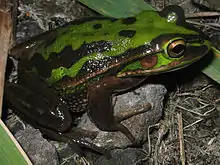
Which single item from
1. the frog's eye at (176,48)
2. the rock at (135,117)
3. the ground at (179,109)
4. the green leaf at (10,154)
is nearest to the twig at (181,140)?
the ground at (179,109)

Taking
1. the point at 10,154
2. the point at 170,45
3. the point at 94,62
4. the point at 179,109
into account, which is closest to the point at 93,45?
the point at 94,62

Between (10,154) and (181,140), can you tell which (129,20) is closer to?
(181,140)

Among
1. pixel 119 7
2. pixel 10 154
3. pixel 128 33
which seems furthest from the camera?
pixel 119 7

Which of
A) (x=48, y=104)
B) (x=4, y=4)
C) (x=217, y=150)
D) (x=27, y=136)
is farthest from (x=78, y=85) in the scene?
(x=217, y=150)

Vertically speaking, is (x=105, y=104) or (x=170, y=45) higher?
(x=170, y=45)

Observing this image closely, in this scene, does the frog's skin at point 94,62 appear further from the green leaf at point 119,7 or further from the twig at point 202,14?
the twig at point 202,14

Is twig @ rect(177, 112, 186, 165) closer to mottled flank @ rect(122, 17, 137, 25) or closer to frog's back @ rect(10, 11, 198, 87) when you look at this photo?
frog's back @ rect(10, 11, 198, 87)

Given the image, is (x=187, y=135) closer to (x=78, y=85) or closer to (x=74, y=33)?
(x=78, y=85)

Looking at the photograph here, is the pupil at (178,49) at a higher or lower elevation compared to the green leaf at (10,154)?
higher
